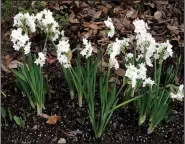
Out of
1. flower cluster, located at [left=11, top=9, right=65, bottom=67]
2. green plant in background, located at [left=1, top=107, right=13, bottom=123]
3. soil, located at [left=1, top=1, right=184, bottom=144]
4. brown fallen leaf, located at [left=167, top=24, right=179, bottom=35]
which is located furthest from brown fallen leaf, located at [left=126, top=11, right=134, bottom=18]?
green plant in background, located at [left=1, top=107, right=13, bottom=123]

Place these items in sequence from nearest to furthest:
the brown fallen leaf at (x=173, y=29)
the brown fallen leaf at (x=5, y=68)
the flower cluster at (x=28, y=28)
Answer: the flower cluster at (x=28, y=28), the brown fallen leaf at (x=5, y=68), the brown fallen leaf at (x=173, y=29)

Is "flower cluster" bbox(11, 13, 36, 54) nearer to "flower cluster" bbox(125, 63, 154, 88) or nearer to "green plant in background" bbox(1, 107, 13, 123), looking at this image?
"green plant in background" bbox(1, 107, 13, 123)

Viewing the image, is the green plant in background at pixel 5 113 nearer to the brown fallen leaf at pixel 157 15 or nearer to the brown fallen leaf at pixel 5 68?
the brown fallen leaf at pixel 5 68

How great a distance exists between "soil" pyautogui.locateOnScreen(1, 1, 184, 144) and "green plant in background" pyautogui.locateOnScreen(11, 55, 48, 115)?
5.9 inches

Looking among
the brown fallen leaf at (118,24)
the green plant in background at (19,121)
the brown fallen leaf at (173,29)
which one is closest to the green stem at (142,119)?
the green plant in background at (19,121)

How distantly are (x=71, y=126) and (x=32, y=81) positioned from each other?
0.47 metres

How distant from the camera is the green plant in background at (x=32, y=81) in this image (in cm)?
308

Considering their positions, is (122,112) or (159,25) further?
(159,25)

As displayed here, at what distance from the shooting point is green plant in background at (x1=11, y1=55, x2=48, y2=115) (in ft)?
10.1

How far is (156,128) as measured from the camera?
3291 mm

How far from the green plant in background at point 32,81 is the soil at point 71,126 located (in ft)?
0.49

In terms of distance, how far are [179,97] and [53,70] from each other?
122 cm

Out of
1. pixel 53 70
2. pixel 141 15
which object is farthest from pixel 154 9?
pixel 53 70

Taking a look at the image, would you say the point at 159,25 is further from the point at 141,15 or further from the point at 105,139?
the point at 105,139
